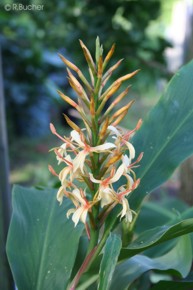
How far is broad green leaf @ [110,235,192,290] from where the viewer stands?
718 millimetres

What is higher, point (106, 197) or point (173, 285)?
point (106, 197)

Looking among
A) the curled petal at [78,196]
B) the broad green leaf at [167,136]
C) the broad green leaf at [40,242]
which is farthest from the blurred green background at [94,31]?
the curled petal at [78,196]

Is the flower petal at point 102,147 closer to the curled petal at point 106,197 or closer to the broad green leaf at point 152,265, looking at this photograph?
the curled petal at point 106,197

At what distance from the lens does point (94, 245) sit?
2.36ft

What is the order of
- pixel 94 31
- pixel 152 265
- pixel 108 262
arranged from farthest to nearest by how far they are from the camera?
1. pixel 94 31
2. pixel 152 265
3. pixel 108 262

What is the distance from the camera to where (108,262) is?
0.59 meters

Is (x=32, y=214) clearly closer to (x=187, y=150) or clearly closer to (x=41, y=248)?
(x=41, y=248)

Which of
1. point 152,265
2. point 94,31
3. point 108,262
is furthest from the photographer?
point 94,31

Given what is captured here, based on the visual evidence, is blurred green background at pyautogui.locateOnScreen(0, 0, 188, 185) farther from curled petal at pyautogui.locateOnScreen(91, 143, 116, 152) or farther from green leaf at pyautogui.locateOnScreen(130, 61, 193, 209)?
curled petal at pyautogui.locateOnScreen(91, 143, 116, 152)

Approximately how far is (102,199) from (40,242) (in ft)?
0.76

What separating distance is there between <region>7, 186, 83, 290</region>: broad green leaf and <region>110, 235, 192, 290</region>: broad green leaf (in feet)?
0.29

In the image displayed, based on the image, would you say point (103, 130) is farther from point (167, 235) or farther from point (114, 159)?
point (167, 235)

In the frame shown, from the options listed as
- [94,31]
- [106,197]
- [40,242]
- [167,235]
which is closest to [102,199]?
[106,197]

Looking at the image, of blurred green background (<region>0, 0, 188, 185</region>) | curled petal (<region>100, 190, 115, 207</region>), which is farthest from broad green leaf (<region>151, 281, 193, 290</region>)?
blurred green background (<region>0, 0, 188, 185</region>)
